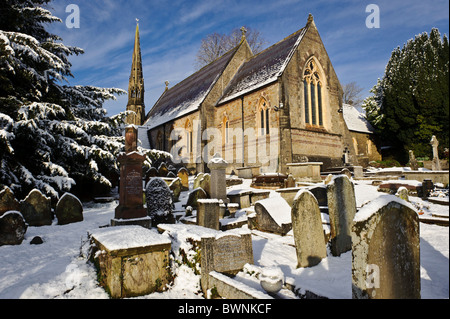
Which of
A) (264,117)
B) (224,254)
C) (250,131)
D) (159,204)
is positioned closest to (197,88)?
(250,131)

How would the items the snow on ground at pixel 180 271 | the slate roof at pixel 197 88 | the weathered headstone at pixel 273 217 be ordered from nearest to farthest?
1. the snow on ground at pixel 180 271
2. the weathered headstone at pixel 273 217
3. the slate roof at pixel 197 88

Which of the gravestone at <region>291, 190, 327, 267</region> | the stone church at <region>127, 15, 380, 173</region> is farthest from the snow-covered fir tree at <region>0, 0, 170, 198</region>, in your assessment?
the gravestone at <region>291, 190, 327, 267</region>

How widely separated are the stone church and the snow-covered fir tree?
4076 mm

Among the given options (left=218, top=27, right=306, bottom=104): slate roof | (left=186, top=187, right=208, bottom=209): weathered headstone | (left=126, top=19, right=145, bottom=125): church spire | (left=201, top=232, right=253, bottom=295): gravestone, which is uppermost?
(left=126, top=19, right=145, bottom=125): church spire

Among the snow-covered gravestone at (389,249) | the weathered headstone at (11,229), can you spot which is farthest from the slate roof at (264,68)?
the snow-covered gravestone at (389,249)

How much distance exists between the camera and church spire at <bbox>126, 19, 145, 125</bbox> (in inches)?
1330

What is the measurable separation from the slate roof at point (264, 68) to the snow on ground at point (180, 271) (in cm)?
1304

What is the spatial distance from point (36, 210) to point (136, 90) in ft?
96.6

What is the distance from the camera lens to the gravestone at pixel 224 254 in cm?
351

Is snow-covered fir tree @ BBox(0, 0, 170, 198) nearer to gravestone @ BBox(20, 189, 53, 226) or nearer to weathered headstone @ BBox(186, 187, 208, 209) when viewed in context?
gravestone @ BBox(20, 189, 53, 226)

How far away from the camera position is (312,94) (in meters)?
17.3

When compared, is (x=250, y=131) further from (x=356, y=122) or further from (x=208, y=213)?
(x=356, y=122)

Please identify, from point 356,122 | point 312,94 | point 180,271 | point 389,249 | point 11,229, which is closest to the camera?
point 389,249

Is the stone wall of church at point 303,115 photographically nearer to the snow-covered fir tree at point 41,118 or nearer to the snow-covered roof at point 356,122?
the snow-covered roof at point 356,122
